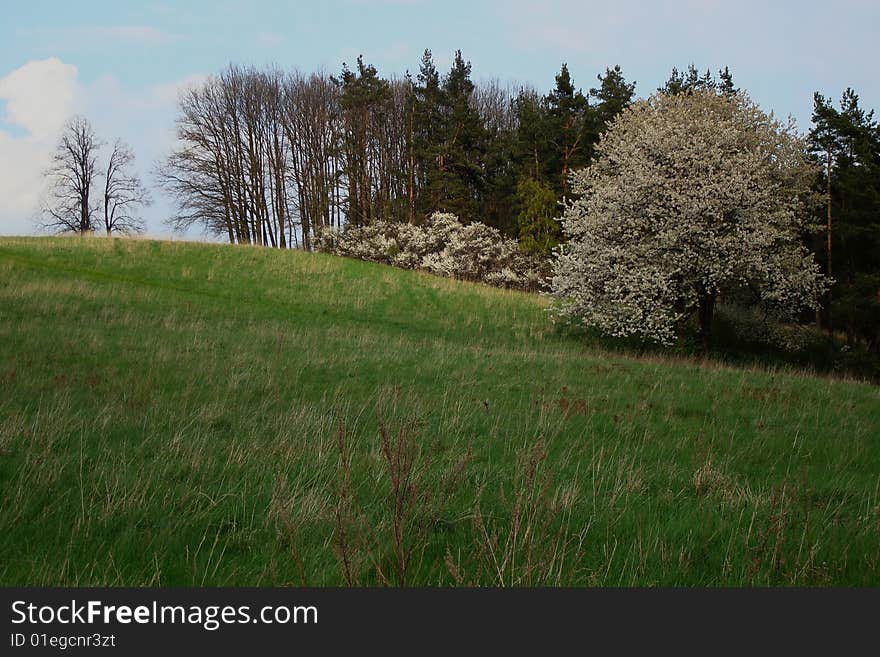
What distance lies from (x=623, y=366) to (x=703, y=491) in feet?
32.6

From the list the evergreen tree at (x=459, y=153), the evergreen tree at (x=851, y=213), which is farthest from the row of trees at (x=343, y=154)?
the evergreen tree at (x=851, y=213)

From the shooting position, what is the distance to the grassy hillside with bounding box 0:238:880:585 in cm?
424

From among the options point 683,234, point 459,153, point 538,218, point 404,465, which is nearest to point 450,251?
point 538,218

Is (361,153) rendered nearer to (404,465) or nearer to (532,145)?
(532,145)

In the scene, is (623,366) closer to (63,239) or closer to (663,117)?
(663,117)

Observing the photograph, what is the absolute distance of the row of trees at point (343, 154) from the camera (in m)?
48.8

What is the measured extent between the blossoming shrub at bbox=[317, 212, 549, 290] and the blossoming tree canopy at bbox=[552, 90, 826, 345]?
621 inches

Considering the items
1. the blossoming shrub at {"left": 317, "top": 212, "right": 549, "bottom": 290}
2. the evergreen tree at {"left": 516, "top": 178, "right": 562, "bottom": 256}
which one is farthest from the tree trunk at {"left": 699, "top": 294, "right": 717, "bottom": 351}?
the evergreen tree at {"left": 516, "top": 178, "right": 562, "bottom": 256}

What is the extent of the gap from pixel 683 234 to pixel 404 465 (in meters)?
19.9

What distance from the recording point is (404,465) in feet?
12.9

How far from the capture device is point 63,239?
34594 mm

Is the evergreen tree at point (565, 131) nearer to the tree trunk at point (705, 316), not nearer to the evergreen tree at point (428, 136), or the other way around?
the evergreen tree at point (428, 136)

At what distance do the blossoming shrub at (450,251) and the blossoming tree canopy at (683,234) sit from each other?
15780 mm

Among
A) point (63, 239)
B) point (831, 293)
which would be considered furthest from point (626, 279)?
point (63, 239)
